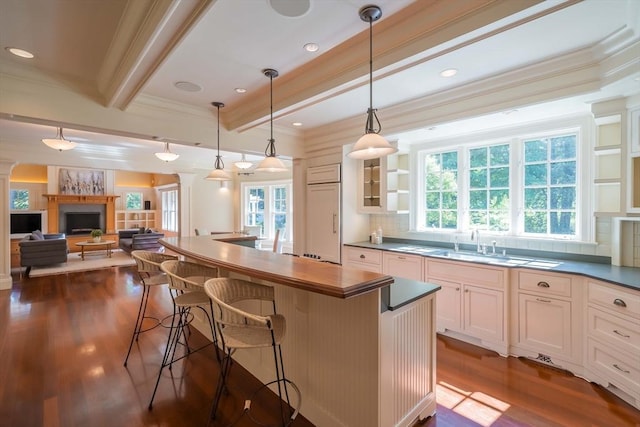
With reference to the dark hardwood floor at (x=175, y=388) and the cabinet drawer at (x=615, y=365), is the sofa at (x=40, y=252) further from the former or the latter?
the cabinet drawer at (x=615, y=365)

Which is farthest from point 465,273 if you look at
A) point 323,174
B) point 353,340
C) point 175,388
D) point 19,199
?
point 19,199

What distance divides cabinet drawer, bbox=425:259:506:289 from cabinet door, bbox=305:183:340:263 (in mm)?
1417

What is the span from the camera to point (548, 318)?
2621 millimetres

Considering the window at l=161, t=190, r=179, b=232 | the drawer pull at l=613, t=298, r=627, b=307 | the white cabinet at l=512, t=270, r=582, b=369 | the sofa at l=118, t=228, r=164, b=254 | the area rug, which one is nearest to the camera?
the drawer pull at l=613, t=298, r=627, b=307

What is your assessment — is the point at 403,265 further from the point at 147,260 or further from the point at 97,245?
the point at 97,245

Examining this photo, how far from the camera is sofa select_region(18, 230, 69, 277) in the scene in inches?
246

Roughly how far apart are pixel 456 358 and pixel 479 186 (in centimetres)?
209

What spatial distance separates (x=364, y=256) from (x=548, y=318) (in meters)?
2.05

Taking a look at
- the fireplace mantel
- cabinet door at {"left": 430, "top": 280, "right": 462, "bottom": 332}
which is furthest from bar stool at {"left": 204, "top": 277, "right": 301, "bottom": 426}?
the fireplace mantel

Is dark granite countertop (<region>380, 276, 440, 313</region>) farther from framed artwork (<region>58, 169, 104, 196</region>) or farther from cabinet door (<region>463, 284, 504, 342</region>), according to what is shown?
framed artwork (<region>58, 169, 104, 196</region>)

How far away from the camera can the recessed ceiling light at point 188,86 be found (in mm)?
2989

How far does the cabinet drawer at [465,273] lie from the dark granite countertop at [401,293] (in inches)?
49.1

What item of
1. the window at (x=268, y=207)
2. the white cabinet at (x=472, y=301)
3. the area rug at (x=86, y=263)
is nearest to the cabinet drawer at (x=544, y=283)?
the white cabinet at (x=472, y=301)

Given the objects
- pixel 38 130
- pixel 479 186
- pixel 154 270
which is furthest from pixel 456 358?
pixel 38 130
